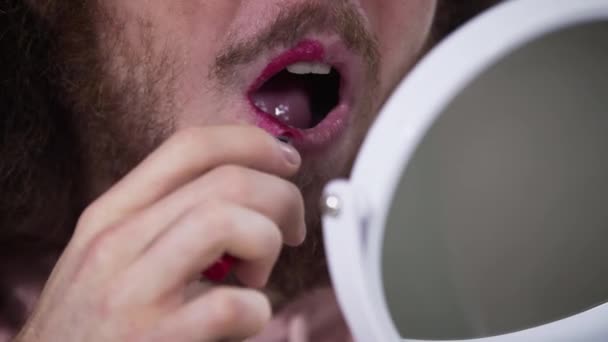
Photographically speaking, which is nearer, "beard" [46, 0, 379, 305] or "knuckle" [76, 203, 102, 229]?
"knuckle" [76, 203, 102, 229]

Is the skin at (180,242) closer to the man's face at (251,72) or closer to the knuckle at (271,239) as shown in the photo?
the knuckle at (271,239)

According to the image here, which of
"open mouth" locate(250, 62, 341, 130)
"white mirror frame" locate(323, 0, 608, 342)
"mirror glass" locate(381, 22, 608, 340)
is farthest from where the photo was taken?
"open mouth" locate(250, 62, 341, 130)

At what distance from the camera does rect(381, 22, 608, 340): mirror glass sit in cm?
72

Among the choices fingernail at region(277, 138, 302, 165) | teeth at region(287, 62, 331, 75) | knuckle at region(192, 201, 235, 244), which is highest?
fingernail at region(277, 138, 302, 165)

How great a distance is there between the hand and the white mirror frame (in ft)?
0.24

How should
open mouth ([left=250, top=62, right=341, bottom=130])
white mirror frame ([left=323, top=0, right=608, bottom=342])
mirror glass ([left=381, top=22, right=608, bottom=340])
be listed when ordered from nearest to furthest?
white mirror frame ([left=323, top=0, right=608, bottom=342]), mirror glass ([left=381, top=22, right=608, bottom=340]), open mouth ([left=250, top=62, right=341, bottom=130])

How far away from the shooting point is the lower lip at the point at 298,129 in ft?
2.58

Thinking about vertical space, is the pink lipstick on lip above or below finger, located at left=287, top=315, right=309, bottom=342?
above

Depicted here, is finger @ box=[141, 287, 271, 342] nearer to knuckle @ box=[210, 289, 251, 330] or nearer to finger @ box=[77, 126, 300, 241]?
knuckle @ box=[210, 289, 251, 330]

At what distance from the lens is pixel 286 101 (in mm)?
860

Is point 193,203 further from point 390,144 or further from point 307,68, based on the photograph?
point 307,68

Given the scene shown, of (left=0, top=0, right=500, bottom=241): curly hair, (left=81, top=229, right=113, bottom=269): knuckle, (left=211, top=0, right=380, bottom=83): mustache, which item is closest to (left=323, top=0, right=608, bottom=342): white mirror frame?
(left=81, top=229, right=113, bottom=269): knuckle

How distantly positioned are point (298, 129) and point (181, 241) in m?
0.35

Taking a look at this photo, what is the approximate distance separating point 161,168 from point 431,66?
0.77ft
